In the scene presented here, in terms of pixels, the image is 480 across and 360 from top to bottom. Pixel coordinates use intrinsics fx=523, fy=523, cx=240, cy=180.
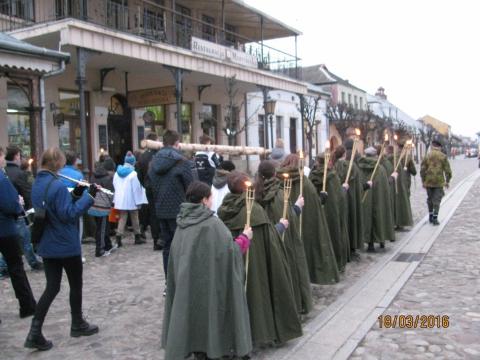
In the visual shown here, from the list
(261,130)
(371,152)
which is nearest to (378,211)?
(371,152)

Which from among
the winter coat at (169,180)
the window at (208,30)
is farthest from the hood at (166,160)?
the window at (208,30)

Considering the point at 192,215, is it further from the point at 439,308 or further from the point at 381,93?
the point at 381,93

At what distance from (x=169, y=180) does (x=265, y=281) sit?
2.43m

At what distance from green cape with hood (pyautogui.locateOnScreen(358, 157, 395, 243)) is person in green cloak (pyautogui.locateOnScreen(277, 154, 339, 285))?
247cm

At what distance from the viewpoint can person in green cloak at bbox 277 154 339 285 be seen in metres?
6.00

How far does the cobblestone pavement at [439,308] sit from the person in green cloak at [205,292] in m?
1.20

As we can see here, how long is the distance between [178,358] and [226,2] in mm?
17844

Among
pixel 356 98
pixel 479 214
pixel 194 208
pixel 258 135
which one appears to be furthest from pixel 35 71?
pixel 356 98

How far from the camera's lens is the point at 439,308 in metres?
5.44

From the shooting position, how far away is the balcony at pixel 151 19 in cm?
1384

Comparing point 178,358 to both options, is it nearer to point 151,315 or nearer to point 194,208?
point 194,208

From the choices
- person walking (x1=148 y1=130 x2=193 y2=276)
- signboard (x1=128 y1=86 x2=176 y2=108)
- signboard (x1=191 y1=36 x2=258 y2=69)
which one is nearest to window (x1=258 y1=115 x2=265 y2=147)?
signboard (x1=191 y1=36 x2=258 y2=69)

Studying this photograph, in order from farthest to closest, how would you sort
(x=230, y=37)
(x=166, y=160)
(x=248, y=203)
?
(x=230, y=37) < (x=166, y=160) < (x=248, y=203)

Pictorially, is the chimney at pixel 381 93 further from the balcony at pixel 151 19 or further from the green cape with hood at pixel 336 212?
the green cape with hood at pixel 336 212
